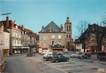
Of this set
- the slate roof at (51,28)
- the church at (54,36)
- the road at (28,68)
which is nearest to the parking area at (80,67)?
the road at (28,68)

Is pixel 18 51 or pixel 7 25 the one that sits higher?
pixel 7 25

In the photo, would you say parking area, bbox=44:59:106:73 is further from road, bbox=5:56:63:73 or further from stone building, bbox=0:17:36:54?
stone building, bbox=0:17:36:54

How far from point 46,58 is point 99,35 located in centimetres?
3354

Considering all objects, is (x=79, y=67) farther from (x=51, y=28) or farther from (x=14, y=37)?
(x=51, y=28)

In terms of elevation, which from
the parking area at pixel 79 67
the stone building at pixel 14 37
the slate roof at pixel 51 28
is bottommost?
the parking area at pixel 79 67

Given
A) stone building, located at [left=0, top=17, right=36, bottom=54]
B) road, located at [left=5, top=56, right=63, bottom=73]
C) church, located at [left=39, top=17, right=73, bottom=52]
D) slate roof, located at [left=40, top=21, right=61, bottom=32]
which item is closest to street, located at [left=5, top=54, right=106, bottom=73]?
road, located at [left=5, top=56, right=63, bottom=73]

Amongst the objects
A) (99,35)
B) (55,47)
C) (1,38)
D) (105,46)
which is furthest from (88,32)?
(1,38)

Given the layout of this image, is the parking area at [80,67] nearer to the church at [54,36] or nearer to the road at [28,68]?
the road at [28,68]

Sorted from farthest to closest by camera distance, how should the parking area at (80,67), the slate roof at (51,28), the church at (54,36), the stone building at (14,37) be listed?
the slate roof at (51,28) < the church at (54,36) < the stone building at (14,37) < the parking area at (80,67)

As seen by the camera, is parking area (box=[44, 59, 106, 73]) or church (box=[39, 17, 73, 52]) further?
church (box=[39, 17, 73, 52])

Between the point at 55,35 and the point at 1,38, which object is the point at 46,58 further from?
the point at 55,35

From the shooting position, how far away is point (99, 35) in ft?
364

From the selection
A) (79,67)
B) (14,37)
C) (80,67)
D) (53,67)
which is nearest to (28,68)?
(53,67)

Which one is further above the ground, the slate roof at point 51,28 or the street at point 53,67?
the slate roof at point 51,28
